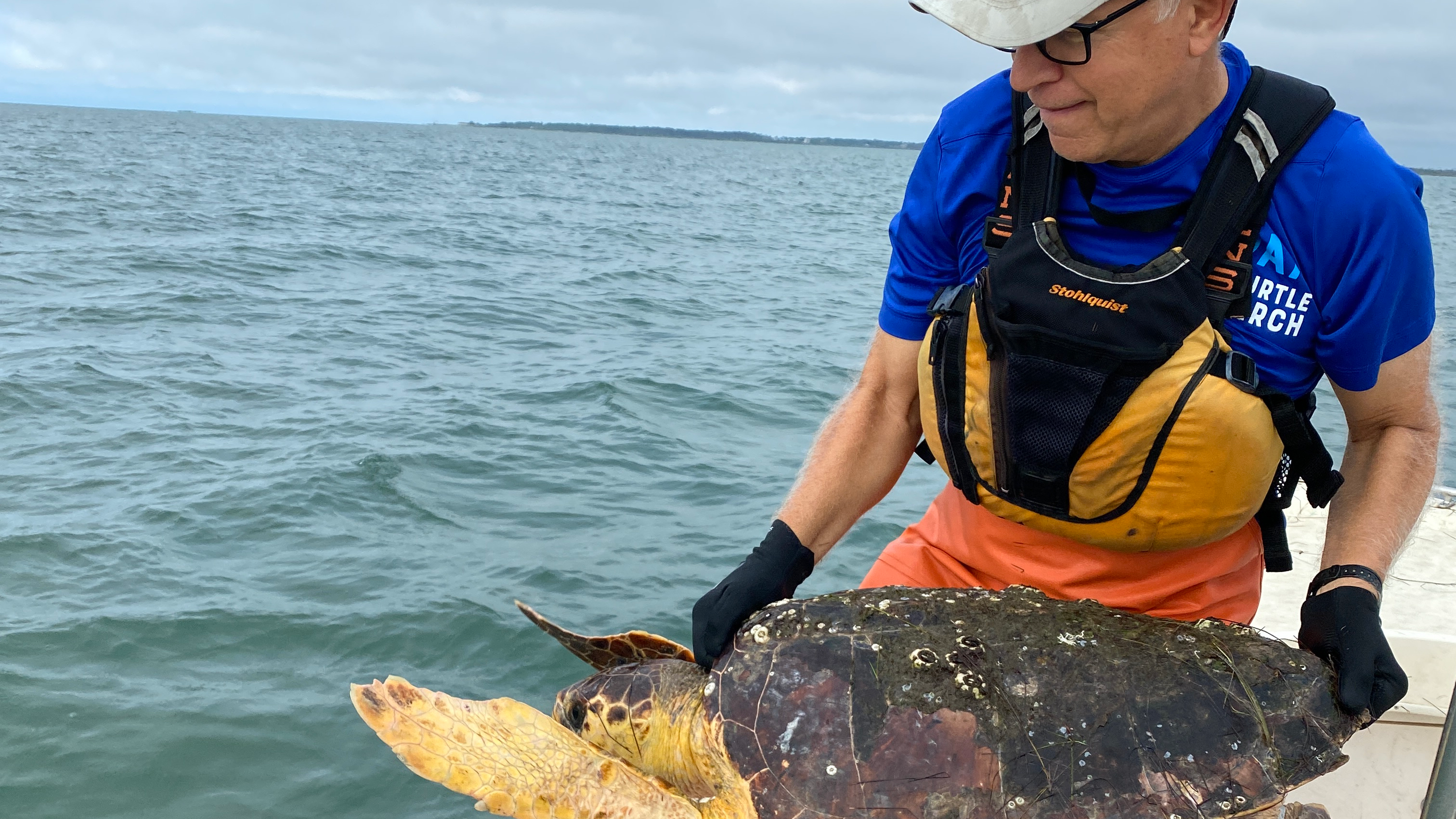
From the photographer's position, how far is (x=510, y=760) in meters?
2.42

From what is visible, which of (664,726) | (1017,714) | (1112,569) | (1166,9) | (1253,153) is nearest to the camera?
(1166,9)

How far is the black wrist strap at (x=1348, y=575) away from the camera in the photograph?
2010 millimetres

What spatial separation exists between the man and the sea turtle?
0.12m

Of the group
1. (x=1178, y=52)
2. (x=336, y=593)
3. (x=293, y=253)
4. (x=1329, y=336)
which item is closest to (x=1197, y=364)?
(x=1329, y=336)

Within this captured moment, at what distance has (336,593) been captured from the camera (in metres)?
5.38

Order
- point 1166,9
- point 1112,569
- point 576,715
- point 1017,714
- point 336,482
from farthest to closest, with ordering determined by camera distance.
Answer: point 336,482 < point 576,715 < point 1112,569 < point 1017,714 < point 1166,9

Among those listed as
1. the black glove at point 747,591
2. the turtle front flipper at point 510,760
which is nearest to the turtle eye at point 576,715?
the turtle front flipper at point 510,760

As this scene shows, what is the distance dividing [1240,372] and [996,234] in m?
0.51

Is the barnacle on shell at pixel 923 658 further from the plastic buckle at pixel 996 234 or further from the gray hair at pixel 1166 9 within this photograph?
the gray hair at pixel 1166 9

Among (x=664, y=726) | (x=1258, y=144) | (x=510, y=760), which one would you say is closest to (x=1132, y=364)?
(x=1258, y=144)

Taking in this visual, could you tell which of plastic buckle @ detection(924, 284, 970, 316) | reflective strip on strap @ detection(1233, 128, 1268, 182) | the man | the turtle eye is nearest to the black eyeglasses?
the man

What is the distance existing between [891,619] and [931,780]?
335 millimetres

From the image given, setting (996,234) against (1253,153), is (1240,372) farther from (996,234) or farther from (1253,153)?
(996,234)

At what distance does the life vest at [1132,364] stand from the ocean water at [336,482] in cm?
286
